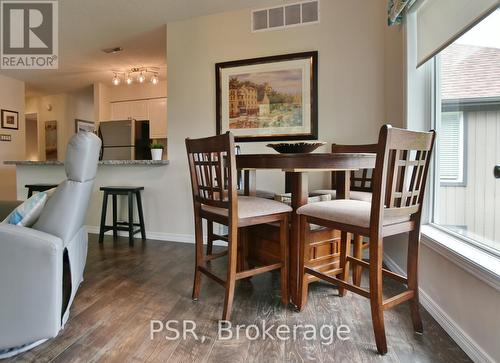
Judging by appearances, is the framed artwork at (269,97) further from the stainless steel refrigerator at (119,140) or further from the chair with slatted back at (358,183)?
the stainless steel refrigerator at (119,140)

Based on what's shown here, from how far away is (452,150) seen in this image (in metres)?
1.69

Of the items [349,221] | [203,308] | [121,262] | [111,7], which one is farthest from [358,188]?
[111,7]

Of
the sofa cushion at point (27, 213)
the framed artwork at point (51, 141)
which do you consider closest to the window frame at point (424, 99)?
the sofa cushion at point (27, 213)

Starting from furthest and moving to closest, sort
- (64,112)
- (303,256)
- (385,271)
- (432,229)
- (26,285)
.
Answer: (64,112) < (432,229) < (303,256) < (385,271) < (26,285)

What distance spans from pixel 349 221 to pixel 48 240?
4.46 feet

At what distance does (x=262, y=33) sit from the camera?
282 cm

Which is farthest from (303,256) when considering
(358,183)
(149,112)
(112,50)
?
(149,112)

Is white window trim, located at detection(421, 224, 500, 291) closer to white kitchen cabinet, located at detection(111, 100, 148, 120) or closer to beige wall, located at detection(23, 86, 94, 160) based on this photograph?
white kitchen cabinet, located at detection(111, 100, 148, 120)

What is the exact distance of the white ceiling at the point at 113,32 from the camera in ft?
9.07

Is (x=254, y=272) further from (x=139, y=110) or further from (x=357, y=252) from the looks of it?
(x=139, y=110)

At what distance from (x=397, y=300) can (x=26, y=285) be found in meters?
1.66

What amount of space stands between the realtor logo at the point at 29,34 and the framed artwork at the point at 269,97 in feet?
6.40

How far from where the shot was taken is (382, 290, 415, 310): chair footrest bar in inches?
49.1

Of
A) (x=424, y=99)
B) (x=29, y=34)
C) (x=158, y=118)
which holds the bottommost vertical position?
(x=424, y=99)
